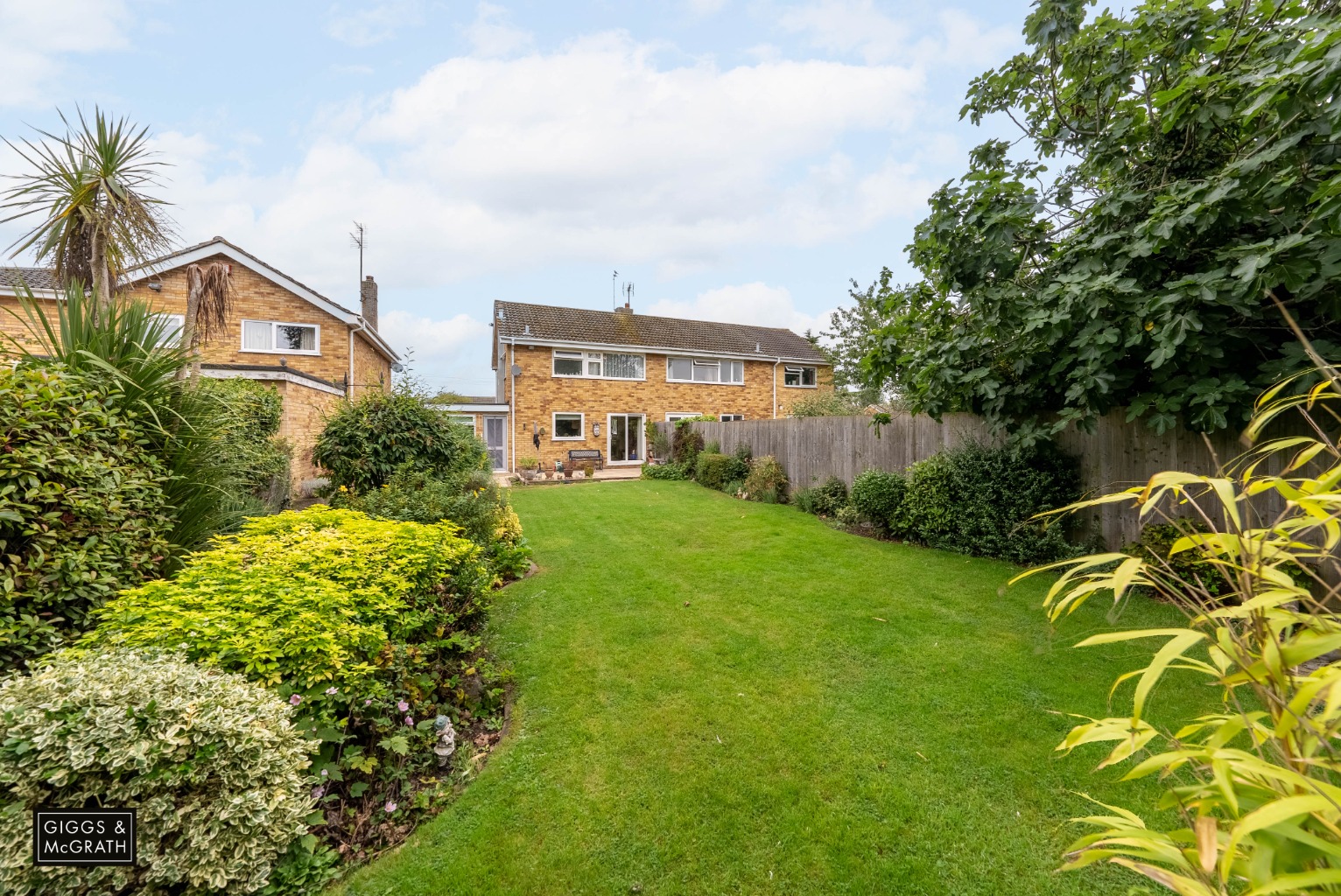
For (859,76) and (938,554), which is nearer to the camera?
(938,554)

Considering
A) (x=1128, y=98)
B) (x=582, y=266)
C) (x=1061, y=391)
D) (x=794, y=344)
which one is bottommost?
(x=1061, y=391)

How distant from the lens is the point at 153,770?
1997 mm

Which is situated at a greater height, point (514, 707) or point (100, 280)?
point (100, 280)

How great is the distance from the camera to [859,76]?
345 inches

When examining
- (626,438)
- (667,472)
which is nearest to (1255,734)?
(667,472)

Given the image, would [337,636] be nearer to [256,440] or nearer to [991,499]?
[256,440]

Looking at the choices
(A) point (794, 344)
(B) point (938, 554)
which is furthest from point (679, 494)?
(A) point (794, 344)

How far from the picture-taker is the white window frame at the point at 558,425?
66.1ft

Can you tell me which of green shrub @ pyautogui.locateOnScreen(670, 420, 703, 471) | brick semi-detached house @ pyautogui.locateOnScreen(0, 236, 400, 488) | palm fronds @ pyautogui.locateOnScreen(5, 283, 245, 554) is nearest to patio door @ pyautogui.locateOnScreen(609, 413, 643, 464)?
green shrub @ pyautogui.locateOnScreen(670, 420, 703, 471)

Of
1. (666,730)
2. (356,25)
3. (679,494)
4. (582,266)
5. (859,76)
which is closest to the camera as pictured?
(666,730)

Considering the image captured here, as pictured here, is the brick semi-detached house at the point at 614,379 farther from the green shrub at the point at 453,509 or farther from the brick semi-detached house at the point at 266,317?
the green shrub at the point at 453,509

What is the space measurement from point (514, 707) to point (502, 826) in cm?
104

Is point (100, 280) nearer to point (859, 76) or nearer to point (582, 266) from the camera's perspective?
point (859, 76)

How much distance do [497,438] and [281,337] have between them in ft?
23.1
